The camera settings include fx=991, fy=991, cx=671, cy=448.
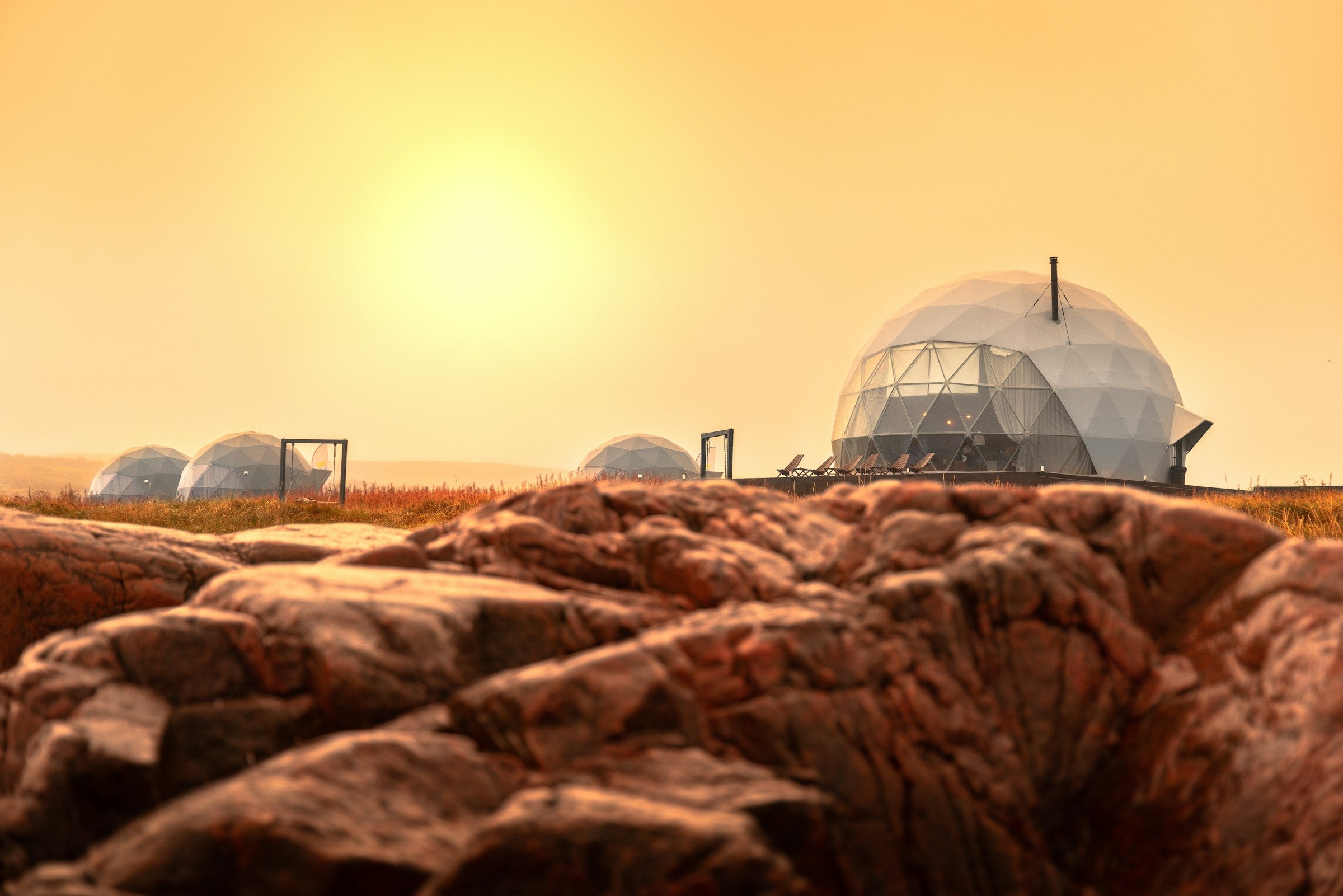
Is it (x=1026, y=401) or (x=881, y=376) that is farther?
(x=881, y=376)

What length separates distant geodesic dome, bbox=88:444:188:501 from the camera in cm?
4969

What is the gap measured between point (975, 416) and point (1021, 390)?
1877 millimetres

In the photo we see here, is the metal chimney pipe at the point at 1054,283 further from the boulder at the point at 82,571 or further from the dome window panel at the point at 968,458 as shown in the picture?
the boulder at the point at 82,571

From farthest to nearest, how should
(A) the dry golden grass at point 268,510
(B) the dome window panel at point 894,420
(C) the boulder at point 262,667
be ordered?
(B) the dome window panel at point 894,420
(A) the dry golden grass at point 268,510
(C) the boulder at point 262,667

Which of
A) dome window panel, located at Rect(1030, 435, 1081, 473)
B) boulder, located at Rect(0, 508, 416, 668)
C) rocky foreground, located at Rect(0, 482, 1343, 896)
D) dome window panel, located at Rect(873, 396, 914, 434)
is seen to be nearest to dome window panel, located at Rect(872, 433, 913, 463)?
dome window panel, located at Rect(873, 396, 914, 434)

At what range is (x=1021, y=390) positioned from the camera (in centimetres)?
3219

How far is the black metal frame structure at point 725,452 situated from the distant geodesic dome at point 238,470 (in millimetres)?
22710

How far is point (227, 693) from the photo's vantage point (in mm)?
4996

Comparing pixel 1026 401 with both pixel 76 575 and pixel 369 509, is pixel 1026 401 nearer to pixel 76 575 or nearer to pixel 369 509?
pixel 369 509

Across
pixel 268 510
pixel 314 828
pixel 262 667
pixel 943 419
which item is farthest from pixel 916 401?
pixel 314 828

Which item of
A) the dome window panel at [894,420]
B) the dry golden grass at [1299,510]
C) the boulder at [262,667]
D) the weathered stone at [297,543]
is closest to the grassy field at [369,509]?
the dry golden grass at [1299,510]

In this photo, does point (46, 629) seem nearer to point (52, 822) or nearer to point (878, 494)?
point (52, 822)

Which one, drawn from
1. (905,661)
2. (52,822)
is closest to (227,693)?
(52,822)

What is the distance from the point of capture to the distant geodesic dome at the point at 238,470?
45031 mm
